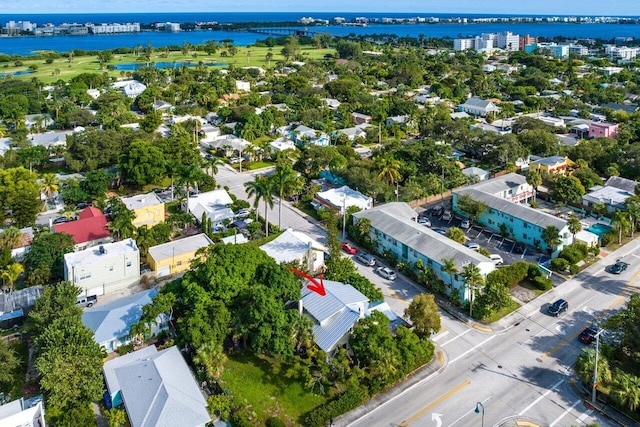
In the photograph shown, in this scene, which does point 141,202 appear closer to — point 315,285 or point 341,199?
point 341,199

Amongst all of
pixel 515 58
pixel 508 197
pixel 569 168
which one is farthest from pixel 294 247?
pixel 515 58

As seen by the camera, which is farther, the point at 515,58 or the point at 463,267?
the point at 515,58

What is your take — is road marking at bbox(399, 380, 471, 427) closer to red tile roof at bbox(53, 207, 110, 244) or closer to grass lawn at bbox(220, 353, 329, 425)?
grass lawn at bbox(220, 353, 329, 425)

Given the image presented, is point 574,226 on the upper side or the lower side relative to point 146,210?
lower

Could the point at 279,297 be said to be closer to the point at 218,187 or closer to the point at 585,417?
the point at 585,417

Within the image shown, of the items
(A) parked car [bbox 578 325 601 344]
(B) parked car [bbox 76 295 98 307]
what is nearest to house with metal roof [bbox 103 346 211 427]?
(B) parked car [bbox 76 295 98 307]

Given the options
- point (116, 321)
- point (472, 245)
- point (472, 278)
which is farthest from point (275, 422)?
point (472, 245)
